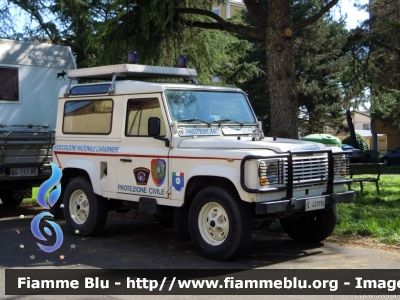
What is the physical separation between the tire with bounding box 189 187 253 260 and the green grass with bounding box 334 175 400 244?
101 inches

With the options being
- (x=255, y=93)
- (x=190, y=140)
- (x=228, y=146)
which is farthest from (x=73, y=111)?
(x=255, y=93)

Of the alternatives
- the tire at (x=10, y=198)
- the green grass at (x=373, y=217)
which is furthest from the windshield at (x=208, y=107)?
the tire at (x=10, y=198)

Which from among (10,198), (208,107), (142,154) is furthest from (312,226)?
(10,198)

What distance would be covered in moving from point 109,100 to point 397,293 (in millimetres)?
5089

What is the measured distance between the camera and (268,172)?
7.20 m

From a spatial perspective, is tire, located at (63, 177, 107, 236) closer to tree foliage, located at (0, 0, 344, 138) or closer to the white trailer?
the white trailer

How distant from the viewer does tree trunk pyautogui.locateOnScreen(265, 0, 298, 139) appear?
11.3m

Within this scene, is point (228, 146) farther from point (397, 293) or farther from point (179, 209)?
point (397, 293)

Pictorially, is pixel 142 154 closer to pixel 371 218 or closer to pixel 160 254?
pixel 160 254

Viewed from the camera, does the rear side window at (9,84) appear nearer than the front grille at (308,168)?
No

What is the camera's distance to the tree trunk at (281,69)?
11320 mm

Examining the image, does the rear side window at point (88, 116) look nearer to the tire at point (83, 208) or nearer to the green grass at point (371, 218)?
the tire at point (83, 208)

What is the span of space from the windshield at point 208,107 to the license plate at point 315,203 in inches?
73.4

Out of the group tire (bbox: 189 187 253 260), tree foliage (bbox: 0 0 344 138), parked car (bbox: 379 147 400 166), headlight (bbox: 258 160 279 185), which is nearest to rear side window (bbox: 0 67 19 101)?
tree foliage (bbox: 0 0 344 138)
